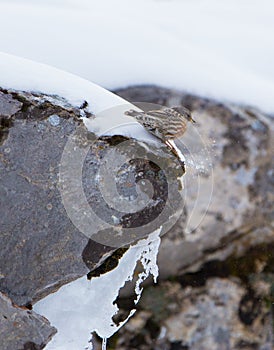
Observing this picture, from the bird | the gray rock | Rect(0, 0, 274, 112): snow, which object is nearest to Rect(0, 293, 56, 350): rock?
the bird

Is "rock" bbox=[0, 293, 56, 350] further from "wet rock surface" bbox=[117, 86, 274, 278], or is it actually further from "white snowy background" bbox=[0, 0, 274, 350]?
"wet rock surface" bbox=[117, 86, 274, 278]

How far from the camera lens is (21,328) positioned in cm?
69

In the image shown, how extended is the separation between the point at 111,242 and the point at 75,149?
15 centimetres

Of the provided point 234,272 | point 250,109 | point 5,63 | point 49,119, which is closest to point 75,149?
point 49,119

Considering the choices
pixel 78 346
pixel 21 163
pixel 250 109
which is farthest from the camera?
pixel 250 109

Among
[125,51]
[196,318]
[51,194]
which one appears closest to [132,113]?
[51,194]

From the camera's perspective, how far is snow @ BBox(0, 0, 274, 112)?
940 mm

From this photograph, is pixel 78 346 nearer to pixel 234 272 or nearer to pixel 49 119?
pixel 49 119

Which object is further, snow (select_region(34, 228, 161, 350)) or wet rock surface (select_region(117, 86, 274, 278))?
wet rock surface (select_region(117, 86, 274, 278))

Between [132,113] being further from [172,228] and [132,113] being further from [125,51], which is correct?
A: [172,228]

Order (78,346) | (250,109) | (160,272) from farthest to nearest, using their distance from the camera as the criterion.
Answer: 1. (160,272)
2. (250,109)
3. (78,346)

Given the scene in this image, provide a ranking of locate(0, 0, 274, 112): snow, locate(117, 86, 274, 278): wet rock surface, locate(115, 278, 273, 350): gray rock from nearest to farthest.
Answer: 1. locate(0, 0, 274, 112): snow
2. locate(117, 86, 274, 278): wet rock surface
3. locate(115, 278, 273, 350): gray rock

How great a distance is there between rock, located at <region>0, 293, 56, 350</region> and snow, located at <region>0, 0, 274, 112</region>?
1.57ft

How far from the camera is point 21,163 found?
2.29 ft
